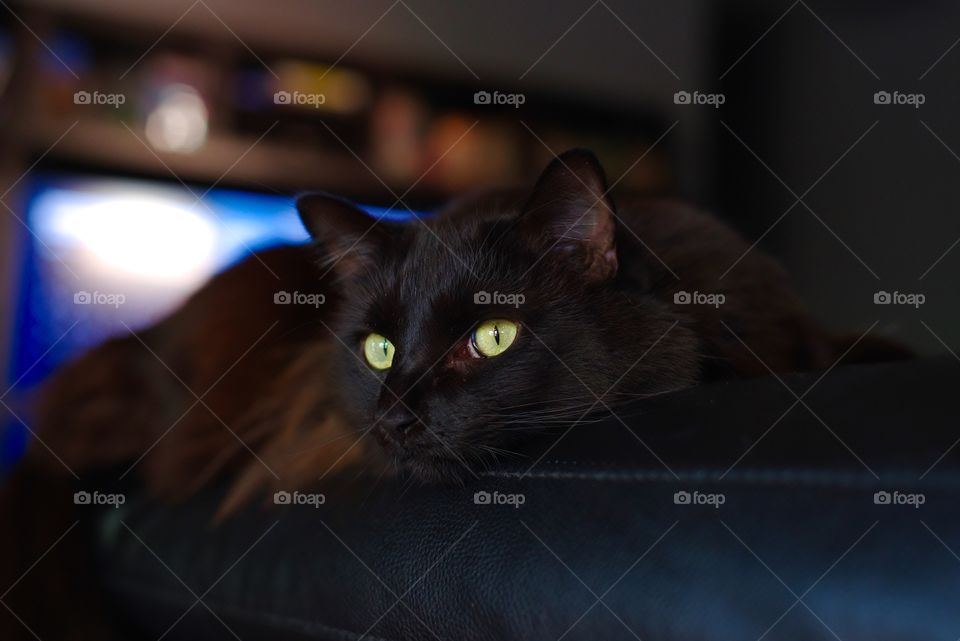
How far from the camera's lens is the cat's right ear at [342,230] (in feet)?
4.29

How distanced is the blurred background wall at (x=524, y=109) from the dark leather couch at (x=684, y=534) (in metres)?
2.32

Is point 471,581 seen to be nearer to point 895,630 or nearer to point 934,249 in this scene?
point 895,630

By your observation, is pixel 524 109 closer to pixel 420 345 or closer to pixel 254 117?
pixel 254 117

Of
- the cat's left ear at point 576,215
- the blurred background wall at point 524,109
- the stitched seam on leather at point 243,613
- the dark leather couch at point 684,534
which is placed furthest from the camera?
the blurred background wall at point 524,109

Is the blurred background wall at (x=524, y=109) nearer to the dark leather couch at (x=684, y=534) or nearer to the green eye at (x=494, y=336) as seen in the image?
the green eye at (x=494, y=336)

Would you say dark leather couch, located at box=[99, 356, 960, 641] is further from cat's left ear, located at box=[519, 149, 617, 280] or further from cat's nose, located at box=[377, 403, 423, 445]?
cat's left ear, located at box=[519, 149, 617, 280]

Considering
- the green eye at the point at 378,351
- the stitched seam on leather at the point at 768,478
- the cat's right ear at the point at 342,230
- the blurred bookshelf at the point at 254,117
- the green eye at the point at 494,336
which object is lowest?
the stitched seam on leather at the point at 768,478

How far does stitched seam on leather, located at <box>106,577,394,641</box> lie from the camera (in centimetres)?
94

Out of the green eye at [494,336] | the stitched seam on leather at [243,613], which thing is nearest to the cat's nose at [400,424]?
the green eye at [494,336]

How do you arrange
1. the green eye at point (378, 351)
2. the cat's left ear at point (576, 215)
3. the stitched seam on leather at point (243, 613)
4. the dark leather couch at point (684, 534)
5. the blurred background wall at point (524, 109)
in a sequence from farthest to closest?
1. the blurred background wall at point (524, 109)
2. the green eye at point (378, 351)
3. the cat's left ear at point (576, 215)
4. the stitched seam on leather at point (243, 613)
5. the dark leather couch at point (684, 534)

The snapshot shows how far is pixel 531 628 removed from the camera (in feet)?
2.48

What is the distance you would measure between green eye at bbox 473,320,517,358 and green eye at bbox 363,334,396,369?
19 cm

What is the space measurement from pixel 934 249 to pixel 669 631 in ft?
10.5

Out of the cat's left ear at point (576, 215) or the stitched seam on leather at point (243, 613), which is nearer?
the stitched seam on leather at point (243, 613)
